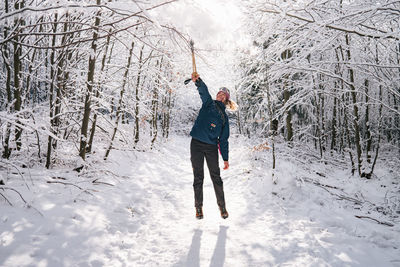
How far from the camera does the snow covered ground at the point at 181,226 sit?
2.35 metres

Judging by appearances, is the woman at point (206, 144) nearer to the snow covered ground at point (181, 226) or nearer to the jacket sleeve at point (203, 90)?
the jacket sleeve at point (203, 90)

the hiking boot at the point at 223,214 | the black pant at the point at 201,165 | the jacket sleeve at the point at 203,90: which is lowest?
the hiking boot at the point at 223,214

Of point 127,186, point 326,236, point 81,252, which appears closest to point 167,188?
point 127,186

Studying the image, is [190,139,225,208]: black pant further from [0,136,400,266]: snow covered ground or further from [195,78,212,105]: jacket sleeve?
[195,78,212,105]: jacket sleeve

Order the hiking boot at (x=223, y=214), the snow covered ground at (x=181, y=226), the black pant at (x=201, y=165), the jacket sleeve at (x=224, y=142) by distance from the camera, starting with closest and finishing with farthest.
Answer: the snow covered ground at (x=181, y=226)
the hiking boot at (x=223, y=214)
the black pant at (x=201, y=165)
the jacket sleeve at (x=224, y=142)

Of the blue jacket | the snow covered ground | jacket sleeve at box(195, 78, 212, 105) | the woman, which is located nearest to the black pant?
the woman

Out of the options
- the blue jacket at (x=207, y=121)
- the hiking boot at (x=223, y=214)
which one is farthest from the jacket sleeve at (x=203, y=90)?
the hiking boot at (x=223, y=214)

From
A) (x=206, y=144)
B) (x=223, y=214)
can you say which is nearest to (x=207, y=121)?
(x=206, y=144)

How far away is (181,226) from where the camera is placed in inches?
131

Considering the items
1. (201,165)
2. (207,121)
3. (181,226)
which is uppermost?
(207,121)

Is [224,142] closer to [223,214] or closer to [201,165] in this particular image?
[201,165]

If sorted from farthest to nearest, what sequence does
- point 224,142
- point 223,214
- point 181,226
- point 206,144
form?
point 224,142 → point 206,144 → point 223,214 → point 181,226

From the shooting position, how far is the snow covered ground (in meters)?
2.35

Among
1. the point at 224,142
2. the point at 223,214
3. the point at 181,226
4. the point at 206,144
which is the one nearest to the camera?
the point at 181,226
